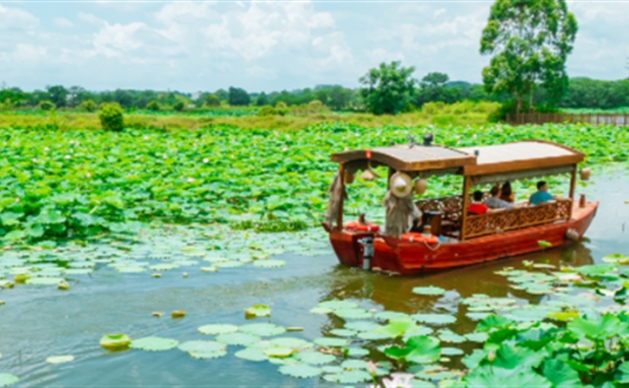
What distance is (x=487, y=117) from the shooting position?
37.6 metres

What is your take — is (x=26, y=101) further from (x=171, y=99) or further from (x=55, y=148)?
(x=55, y=148)

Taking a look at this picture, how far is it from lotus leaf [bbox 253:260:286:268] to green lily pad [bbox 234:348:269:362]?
249 centimetres

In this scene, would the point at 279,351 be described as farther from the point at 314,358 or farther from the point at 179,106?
the point at 179,106

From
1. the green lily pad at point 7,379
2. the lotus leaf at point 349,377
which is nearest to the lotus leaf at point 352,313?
the lotus leaf at point 349,377

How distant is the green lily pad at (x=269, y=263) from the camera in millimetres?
7164

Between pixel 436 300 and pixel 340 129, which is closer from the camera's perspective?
pixel 436 300

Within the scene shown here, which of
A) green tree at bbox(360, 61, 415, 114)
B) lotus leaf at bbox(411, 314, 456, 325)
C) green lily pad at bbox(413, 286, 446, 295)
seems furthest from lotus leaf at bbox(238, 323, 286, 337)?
green tree at bbox(360, 61, 415, 114)

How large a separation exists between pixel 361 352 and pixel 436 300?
1886mm

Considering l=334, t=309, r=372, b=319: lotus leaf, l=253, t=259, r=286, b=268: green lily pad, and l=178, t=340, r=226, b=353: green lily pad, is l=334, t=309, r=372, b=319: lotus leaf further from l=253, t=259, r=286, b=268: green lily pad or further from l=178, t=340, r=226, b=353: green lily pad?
l=253, t=259, r=286, b=268: green lily pad

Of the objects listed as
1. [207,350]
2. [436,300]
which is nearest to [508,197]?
[436,300]

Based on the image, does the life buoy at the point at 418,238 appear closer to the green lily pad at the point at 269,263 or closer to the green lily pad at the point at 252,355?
the green lily pad at the point at 269,263

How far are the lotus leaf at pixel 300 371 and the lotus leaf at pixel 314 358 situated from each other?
0.28ft

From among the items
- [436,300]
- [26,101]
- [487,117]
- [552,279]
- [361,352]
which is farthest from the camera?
[26,101]

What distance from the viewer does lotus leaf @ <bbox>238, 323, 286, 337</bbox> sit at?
507 cm
